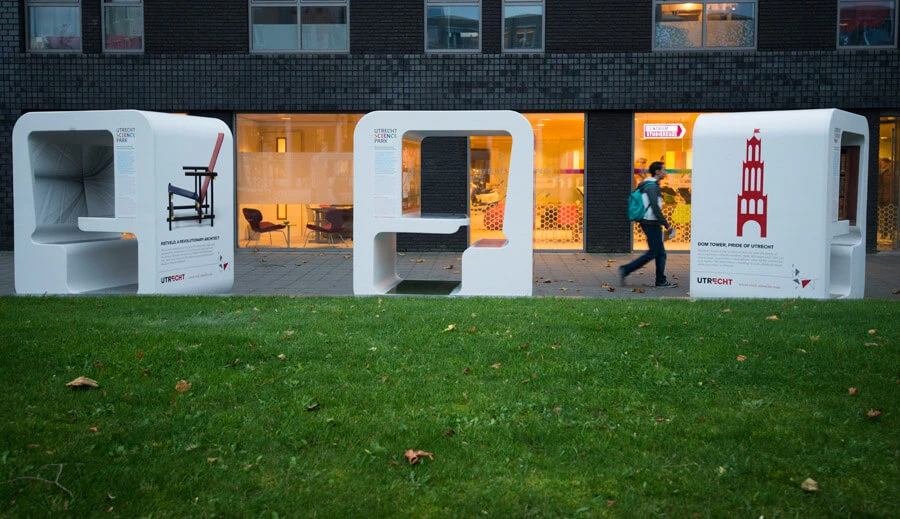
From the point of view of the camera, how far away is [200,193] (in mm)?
11930

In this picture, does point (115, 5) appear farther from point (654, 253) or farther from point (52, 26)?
point (654, 253)

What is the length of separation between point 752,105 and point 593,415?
14.3 m

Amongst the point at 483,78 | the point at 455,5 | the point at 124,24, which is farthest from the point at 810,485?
the point at 124,24

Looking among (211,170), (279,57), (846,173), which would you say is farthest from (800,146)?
(279,57)

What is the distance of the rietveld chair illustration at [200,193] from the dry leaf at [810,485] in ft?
29.0

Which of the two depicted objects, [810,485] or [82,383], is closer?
Answer: [810,485]

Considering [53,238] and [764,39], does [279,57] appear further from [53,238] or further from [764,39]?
[764,39]

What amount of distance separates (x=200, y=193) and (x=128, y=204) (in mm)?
943

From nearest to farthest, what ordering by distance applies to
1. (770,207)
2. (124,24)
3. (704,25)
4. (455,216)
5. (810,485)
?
(810,485) < (770,207) < (455,216) < (704,25) < (124,24)

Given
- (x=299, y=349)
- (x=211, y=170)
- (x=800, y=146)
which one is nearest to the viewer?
(x=299, y=349)

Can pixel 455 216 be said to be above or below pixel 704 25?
below

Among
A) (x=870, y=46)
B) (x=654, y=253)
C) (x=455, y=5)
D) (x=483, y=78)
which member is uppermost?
(x=455, y=5)

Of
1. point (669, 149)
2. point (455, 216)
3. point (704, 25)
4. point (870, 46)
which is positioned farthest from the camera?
point (669, 149)

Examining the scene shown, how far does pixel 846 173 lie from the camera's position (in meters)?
19.0
